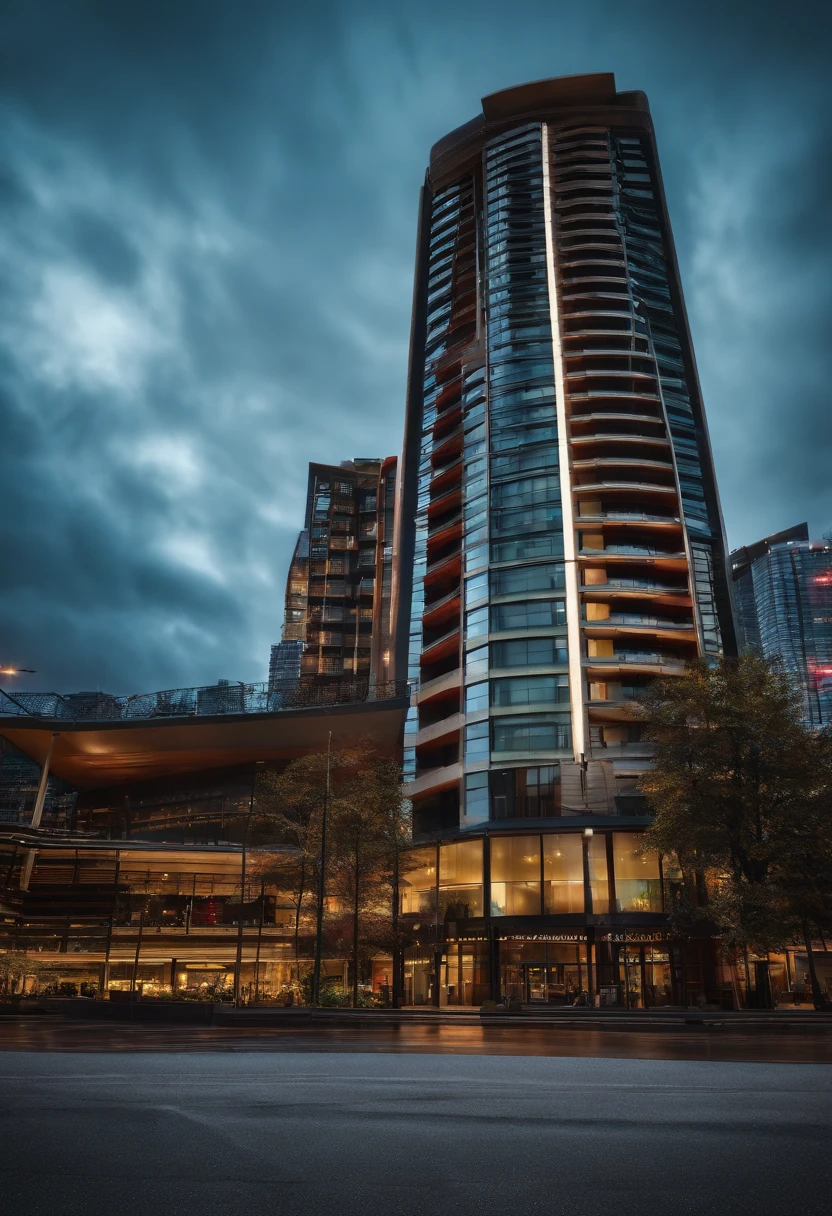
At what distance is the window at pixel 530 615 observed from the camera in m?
62.2

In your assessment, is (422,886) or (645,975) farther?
(422,886)

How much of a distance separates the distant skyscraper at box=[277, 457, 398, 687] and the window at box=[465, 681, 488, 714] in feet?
125

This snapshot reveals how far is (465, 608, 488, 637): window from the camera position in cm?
6334

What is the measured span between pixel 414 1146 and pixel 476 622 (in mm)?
59190

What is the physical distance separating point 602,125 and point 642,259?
70.0 feet

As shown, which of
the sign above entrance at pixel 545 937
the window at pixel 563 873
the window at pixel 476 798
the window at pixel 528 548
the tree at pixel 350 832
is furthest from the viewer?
the window at pixel 528 548

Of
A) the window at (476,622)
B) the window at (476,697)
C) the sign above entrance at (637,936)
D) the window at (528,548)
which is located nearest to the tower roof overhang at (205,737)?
the window at (476,697)

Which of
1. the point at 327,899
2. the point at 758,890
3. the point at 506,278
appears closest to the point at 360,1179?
the point at 758,890

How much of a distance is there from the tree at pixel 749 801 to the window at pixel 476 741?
1890cm

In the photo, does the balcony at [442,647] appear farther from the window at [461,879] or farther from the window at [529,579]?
the window at [461,879]

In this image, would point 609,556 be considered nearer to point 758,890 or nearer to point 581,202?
point 758,890

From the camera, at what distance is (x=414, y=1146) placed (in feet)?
16.8

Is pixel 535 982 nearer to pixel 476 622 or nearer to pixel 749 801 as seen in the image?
pixel 749 801

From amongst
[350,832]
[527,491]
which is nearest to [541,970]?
[350,832]
